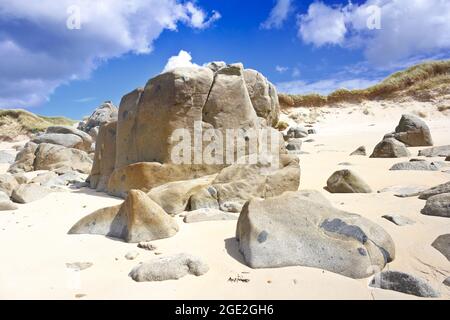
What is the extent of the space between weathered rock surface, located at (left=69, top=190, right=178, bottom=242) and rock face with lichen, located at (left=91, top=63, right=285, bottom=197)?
1698 mm

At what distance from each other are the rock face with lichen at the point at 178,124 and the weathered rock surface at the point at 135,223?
1698mm

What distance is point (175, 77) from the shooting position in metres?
5.52

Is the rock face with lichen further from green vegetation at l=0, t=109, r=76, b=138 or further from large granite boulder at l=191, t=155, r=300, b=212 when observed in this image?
green vegetation at l=0, t=109, r=76, b=138

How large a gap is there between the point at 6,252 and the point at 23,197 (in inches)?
95.8

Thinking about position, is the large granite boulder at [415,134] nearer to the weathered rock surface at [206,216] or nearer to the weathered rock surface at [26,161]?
the weathered rock surface at [206,216]

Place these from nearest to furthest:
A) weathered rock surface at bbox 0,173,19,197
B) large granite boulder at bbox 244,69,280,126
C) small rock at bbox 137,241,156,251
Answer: small rock at bbox 137,241,156,251
weathered rock surface at bbox 0,173,19,197
large granite boulder at bbox 244,69,280,126

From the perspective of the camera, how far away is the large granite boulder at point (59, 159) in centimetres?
957

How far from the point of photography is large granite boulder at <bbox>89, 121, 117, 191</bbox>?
6660mm

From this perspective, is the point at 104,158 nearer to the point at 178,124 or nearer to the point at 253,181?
the point at 178,124

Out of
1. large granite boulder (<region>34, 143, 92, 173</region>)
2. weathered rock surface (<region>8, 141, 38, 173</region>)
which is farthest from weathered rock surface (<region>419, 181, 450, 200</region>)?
weathered rock surface (<region>8, 141, 38, 173</region>)

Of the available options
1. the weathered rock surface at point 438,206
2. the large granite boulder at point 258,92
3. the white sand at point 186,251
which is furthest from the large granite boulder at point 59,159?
the weathered rock surface at point 438,206

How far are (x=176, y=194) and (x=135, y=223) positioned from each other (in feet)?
4.00

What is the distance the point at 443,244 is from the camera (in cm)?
298
